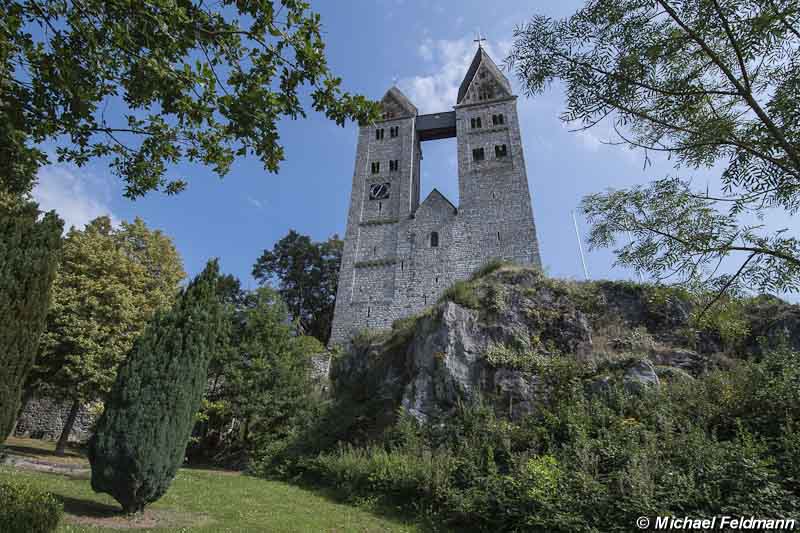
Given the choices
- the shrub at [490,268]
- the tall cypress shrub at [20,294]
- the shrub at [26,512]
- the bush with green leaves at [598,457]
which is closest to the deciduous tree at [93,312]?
the tall cypress shrub at [20,294]

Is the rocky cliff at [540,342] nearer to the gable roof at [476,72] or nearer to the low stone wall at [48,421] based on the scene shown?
the low stone wall at [48,421]

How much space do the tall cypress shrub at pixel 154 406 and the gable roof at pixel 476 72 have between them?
3274cm

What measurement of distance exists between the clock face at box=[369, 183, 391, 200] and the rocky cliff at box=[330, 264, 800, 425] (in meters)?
19.4

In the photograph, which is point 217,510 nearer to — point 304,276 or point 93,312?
point 93,312

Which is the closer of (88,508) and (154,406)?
(154,406)

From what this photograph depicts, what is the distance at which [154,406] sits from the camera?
668cm

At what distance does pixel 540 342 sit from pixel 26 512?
10.6 m

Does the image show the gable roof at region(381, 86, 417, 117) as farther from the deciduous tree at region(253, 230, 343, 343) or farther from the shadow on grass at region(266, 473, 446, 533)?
the shadow on grass at region(266, 473, 446, 533)

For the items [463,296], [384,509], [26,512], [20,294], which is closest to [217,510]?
[384,509]

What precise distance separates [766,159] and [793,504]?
14.3 feet

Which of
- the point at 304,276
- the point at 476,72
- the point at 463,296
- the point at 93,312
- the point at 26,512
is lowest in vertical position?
the point at 26,512

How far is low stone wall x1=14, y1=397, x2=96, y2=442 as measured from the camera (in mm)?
20047

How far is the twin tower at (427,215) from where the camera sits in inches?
1094

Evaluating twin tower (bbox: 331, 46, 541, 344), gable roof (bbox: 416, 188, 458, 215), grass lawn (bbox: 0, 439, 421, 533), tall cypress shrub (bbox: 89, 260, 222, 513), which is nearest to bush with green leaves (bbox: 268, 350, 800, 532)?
grass lawn (bbox: 0, 439, 421, 533)
